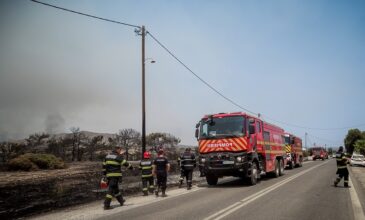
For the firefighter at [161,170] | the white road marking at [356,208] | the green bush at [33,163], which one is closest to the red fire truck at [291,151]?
the white road marking at [356,208]

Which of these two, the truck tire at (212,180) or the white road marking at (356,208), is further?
the truck tire at (212,180)

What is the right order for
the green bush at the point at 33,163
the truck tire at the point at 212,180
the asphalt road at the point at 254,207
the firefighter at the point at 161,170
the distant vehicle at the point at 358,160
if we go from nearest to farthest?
the asphalt road at the point at 254,207
the firefighter at the point at 161,170
the truck tire at the point at 212,180
the green bush at the point at 33,163
the distant vehicle at the point at 358,160

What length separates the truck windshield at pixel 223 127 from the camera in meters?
14.8

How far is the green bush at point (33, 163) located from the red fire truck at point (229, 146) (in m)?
20.5

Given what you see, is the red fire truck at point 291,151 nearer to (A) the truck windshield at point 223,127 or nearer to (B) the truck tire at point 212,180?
(B) the truck tire at point 212,180

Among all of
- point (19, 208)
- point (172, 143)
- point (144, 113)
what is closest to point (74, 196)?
point (19, 208)

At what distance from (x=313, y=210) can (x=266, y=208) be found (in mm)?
1168

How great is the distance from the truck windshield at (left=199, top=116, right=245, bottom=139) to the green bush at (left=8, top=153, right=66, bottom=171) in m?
21.1

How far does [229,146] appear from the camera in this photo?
1462cm

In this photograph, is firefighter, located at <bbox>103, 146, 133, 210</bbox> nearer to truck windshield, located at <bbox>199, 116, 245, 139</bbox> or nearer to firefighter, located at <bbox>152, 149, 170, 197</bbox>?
firefighter, located at <bbox>152, 149, 170, 197</bbox>

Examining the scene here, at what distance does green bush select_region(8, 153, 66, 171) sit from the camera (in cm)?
2986

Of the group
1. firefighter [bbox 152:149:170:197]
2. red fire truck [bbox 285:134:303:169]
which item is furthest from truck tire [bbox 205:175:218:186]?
red fire truck [bbox 285:134:303:169]

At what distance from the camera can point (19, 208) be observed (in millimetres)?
10859

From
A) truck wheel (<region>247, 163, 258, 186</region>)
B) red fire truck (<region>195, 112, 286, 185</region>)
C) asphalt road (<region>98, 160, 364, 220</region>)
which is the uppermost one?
red fire truck (<region>195, 112, 286, 185</region>)
